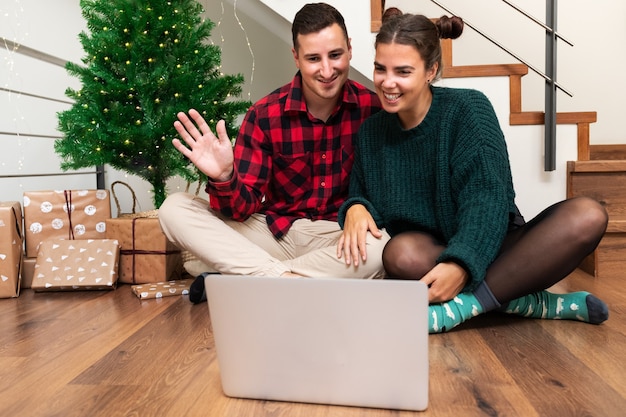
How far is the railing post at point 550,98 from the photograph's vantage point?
7.20 ft

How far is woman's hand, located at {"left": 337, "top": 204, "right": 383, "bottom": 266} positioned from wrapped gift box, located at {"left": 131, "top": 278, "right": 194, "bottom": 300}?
0.69m

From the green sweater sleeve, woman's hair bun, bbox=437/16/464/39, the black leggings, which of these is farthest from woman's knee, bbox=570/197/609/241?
woman's hair bun, bbox=437/16/464/39

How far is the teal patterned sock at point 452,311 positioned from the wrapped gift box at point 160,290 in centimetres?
91

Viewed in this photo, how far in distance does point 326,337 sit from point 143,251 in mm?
1440

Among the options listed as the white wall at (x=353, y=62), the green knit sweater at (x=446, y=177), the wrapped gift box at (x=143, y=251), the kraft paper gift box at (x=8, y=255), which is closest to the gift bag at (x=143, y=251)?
the wrapped gift box at (x=143, y=251)

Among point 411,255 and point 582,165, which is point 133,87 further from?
point 582,165

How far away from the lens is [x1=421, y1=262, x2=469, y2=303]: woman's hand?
1.28 metres

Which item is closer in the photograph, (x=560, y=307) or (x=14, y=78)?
(x=560, y=307)

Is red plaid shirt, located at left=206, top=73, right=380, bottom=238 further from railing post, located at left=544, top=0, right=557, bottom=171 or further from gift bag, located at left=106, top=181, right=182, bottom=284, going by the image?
railing post, located at left=544, top=0, right=557, bottom=171

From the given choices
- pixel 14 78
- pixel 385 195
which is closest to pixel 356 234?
pixel 385 195

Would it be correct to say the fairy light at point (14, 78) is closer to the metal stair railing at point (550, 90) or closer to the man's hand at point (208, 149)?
the man's hand at point (208, 149)

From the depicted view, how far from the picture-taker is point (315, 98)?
175 cm

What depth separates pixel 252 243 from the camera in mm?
1736

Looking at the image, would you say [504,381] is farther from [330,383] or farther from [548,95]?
[548,95]
